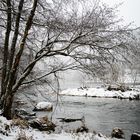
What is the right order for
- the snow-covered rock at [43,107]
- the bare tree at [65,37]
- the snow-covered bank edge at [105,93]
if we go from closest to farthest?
the bare tree at [65,37], the snow-covered rock at [43,107], the snow-covered bank edge at [105,93]

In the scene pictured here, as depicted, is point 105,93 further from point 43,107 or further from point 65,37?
point 65,37

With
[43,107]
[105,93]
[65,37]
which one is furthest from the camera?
[105,93]

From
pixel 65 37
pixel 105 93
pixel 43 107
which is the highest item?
pixel 65 37

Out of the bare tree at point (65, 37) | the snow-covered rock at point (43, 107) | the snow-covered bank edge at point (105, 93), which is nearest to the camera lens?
the bare tree at point (65, 37)

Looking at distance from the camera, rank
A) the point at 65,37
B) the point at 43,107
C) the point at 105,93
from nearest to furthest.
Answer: the point at 65,37, the point at 43,107, the point at 105,93

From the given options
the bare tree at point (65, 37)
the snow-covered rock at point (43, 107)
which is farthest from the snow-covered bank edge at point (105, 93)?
the bare tree at point (65, 37)

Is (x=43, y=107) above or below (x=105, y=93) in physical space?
below

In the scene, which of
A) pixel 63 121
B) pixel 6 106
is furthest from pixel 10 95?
pixel 63 121

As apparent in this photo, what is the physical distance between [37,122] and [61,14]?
694 cm

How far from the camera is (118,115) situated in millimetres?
25531

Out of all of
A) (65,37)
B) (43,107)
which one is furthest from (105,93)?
(65,37)

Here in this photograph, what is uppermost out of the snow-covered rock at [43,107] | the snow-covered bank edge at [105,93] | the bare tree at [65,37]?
the bare tree at [65,37]

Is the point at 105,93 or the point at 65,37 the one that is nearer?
the point at 65,37

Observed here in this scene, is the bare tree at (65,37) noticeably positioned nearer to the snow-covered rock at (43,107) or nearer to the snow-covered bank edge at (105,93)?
the snow-covered rock at (43,107)
